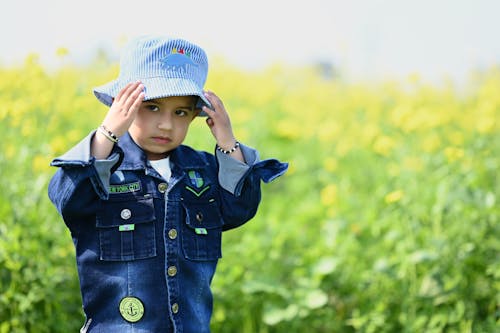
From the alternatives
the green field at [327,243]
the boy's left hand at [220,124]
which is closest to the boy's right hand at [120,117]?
the boy's left hand at [220,124]

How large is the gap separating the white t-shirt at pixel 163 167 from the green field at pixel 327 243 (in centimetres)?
96

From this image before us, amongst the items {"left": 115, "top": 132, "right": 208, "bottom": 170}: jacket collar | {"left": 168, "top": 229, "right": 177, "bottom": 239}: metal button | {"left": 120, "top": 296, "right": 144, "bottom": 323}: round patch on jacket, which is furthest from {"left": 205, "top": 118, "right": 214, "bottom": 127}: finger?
→ {"left": 120, "top": 296, "right": 144, "bottom": 323}: round patch on jacket

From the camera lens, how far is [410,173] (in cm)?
364

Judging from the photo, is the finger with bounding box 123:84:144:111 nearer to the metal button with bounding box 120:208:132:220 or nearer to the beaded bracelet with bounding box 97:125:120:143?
the beaded bracelet with bounding box 97:125:120:143

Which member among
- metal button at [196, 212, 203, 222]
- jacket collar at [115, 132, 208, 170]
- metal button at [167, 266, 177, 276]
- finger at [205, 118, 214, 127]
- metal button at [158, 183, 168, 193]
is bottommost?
metal button at [167, 266, 177, 276]

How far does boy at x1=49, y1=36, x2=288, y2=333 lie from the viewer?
75.7 inches

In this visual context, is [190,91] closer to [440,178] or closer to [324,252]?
[324,252]

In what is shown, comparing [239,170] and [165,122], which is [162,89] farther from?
[239,170]

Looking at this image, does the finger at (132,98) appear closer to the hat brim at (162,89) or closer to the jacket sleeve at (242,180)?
the hat brim at (162,89)

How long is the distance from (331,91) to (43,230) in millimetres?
4756

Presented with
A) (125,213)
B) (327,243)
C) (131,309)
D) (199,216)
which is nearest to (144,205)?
(125,213)

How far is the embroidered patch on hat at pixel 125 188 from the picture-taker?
78.7 inches

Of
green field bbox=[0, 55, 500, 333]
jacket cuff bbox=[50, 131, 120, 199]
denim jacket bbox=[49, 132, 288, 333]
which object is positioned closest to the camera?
jacket cuff bbox=[50, 131, 120, 199]

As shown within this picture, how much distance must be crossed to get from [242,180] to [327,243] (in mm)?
1452
